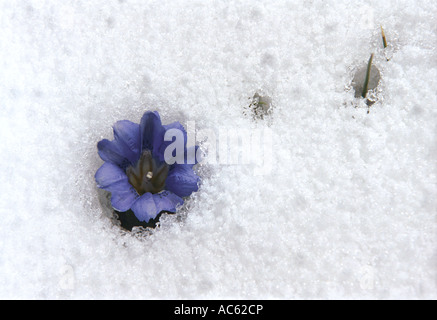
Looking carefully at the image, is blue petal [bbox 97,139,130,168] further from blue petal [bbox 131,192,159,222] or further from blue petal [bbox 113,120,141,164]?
blue petal [bbox 131,192,159,222]

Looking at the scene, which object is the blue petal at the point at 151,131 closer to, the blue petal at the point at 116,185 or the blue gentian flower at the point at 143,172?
the blue gentian flower at the point at 143,172

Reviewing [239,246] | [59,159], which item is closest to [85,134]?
[59,159]

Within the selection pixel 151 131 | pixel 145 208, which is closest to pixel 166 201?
pixel 145 208

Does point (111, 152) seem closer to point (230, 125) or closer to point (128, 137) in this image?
point (128, 137)

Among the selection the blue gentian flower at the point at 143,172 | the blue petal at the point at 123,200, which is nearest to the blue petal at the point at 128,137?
the blue gentian flower at the point at 143,172

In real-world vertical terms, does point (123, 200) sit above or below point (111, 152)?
below
